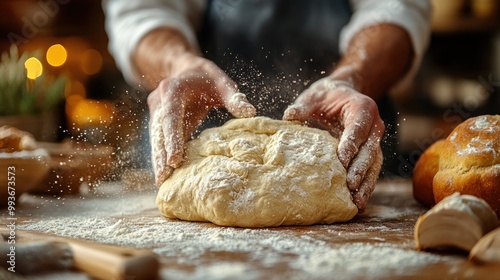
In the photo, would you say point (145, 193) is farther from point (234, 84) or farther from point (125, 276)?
point (125, 276)


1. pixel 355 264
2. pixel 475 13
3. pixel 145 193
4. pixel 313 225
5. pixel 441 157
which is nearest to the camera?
pixel 355 264

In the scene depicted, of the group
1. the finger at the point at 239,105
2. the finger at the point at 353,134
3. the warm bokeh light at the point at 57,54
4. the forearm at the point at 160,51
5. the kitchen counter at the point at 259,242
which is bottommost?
the kitchen counter at the point at 259,242

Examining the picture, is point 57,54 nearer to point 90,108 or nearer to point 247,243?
point 90,108

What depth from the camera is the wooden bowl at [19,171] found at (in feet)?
5.01

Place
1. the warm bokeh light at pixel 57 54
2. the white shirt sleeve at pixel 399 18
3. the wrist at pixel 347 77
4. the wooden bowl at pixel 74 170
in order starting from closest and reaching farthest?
the wrist at pixel 347 77
the wooden bowl at pixel 74 170
the white shirt sleeve at pixel 399 18
the warm bokeh light at pixel 57 54

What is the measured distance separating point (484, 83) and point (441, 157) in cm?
269

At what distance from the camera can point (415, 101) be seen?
3.98 metres

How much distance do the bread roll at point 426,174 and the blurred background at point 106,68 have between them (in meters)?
1.38

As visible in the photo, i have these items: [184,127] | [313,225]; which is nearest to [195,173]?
[184,127]

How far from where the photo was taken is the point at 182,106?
1.43 metres

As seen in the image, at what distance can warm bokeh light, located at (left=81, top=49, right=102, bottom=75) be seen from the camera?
4.60 metres

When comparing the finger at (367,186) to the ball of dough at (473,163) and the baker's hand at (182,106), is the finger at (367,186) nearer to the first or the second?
the ball of dough at (473,163)

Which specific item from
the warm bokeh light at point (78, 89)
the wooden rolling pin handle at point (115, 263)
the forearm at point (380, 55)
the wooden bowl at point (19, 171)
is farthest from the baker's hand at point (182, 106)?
the warm bokeh light at point (78, 89)

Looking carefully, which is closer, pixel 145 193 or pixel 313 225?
pixel 313 225
